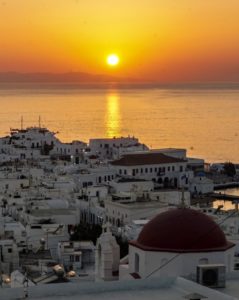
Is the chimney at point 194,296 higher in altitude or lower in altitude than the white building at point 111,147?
lower

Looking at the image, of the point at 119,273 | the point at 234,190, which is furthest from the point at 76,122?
the point at 119,273

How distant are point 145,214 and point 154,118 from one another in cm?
5726

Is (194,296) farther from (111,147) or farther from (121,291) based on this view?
(111,147)

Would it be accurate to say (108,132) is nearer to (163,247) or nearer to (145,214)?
(145,214)

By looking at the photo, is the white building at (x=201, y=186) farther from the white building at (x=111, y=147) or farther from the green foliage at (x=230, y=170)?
the white building at (x=111, y=147)

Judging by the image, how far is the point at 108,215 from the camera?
21.4m

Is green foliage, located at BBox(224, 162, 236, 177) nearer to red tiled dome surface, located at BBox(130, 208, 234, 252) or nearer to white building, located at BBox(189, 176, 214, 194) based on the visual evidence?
white building, located at BBox(189, 176, 214, 194)

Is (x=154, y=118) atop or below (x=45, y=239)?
atop

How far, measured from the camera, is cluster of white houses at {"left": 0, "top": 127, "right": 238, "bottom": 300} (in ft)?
29.5

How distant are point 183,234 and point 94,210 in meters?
13.4

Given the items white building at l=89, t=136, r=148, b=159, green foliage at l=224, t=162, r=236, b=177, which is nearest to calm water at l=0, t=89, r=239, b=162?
white building at l=89, t=136, r=148, b=159

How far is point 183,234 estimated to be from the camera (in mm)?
8859

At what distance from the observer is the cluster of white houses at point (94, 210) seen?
353 inches

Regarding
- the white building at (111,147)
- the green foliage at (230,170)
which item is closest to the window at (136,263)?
the green foliage at (230,170)
